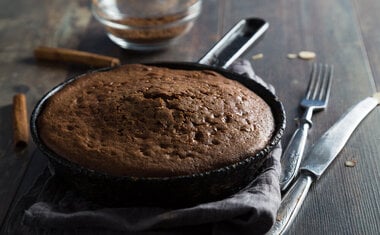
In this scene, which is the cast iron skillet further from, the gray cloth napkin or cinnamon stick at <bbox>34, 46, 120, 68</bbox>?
cinnamon stick at <bbox>34, 46, 120, 68</bbox>

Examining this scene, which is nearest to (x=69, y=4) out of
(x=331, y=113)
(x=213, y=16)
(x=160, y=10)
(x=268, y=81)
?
(x=160, y=10)

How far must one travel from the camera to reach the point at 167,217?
972mm

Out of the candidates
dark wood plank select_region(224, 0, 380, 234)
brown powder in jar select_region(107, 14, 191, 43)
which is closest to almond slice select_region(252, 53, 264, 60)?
dark wood plank select_region(224, 0, 380, 234)

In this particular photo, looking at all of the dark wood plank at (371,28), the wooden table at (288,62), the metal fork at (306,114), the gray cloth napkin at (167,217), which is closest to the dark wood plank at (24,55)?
the wooden table at (288,62)

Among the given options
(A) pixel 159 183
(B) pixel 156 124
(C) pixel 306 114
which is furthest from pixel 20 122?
(C) pixel 306 114

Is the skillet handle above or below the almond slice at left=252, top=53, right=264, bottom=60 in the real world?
above

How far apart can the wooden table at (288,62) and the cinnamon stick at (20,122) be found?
2 centimetres

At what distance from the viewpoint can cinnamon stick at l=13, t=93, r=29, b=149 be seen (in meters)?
1.35

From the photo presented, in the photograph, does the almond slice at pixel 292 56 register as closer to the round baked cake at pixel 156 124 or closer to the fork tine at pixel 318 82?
the fork tine at pixel 318 82

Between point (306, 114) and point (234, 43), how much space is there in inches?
11.7

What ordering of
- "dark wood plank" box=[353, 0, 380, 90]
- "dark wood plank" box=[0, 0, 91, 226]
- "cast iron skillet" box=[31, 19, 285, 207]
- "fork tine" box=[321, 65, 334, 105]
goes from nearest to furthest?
"cast iron skillet" box=[31, 19, 285, 207] < "dark wood plank" box=[0, 0, 91, 226] < "fork tine" box=[321, 65, 334, 105] < "dark wood plank" box=[353, 0, 380, 90]

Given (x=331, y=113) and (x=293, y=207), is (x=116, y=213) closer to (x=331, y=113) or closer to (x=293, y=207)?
(x=293, y=207)

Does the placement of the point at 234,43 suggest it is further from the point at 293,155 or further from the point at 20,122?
the point at 20,122

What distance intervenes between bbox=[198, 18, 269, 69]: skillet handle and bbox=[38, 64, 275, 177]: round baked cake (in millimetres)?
206
